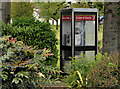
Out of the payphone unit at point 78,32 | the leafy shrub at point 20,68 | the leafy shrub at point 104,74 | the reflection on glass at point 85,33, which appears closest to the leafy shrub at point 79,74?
the leafy shrub at point 104,74

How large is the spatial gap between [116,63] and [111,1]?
13.5 feet

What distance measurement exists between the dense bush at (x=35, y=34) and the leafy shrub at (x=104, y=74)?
2.43 meters

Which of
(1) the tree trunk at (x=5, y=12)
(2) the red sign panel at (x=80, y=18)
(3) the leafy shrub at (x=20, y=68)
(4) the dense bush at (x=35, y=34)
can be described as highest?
(1) the tree trunk at (x=5, y=12)

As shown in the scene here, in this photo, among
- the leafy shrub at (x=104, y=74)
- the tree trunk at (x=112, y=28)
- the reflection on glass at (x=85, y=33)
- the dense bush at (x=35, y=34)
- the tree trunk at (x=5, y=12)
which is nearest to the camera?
the leafy shrub at (x=104, y=74)

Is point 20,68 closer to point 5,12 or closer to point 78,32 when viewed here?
point 78,32

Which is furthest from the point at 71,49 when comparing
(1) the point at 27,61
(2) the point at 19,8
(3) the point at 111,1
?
(2) the point at 19,8

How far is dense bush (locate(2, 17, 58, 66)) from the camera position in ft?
19.3

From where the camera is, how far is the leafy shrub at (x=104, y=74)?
11.3 feet

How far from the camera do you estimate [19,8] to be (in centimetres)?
2241

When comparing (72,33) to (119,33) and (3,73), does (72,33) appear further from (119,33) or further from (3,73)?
(3,73)

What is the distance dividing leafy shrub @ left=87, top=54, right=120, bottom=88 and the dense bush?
2.43 meters

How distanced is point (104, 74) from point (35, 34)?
9.73 feet

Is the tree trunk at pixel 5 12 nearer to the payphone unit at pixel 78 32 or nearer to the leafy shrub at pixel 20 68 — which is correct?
the payphone unit at pixel 78 32

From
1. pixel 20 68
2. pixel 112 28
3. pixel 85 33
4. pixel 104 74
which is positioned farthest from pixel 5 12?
pixel 104 74
